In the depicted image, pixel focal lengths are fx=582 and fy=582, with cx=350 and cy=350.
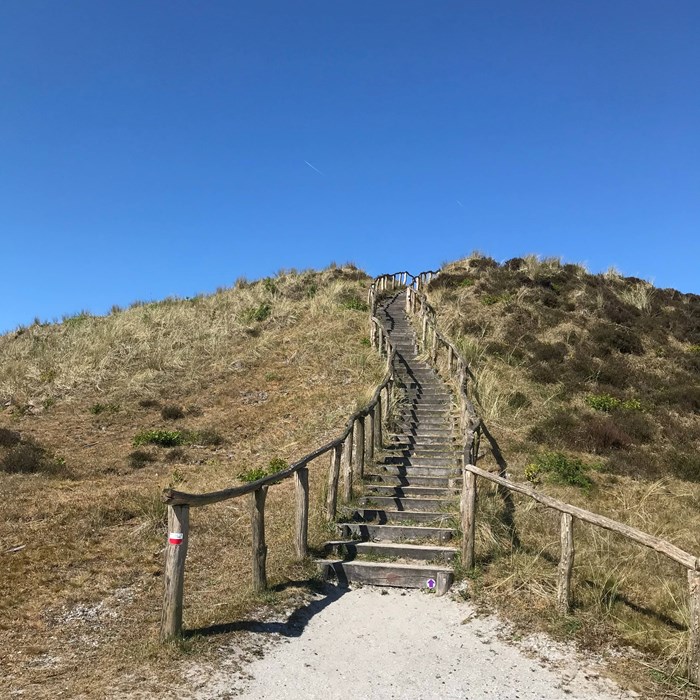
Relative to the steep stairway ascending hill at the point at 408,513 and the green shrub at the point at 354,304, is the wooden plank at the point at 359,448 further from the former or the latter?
the green shrub at the point at 354,304

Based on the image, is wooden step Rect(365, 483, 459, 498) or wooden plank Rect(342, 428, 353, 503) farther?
wooden step Rect(365, 483, 459, 498)

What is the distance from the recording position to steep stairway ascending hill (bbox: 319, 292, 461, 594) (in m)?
7.77

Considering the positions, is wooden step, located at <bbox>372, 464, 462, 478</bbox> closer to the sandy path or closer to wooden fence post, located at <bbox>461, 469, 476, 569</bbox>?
wooden fence post, located at <bbox>461, 469, 476, 569</bbox>

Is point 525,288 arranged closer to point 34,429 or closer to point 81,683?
point 34,429

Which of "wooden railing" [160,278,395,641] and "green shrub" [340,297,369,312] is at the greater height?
"green shrub" [340,297,369,312]

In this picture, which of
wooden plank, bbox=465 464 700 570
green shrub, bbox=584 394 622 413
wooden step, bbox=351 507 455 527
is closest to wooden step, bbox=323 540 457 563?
wooden step, bbox=351 507 455 527

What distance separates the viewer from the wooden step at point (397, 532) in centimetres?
866

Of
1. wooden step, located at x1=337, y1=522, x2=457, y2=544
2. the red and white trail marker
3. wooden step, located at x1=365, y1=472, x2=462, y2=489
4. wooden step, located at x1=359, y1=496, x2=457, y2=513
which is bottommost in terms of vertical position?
wooden step, located at x1=337, y1=522, x2=457, y2=544

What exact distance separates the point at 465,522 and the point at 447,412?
23.0ft

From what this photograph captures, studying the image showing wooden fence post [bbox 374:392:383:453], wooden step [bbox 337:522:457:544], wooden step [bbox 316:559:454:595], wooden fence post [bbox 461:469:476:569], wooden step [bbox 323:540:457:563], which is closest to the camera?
wooden step [bbox 316:559:454:595]

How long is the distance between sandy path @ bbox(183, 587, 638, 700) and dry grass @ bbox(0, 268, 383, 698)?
1.79 ft

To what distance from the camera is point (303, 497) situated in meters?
7.75

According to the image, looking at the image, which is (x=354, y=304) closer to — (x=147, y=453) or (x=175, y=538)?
(x=147, y=453)

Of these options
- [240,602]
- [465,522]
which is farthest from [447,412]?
[240,602]
